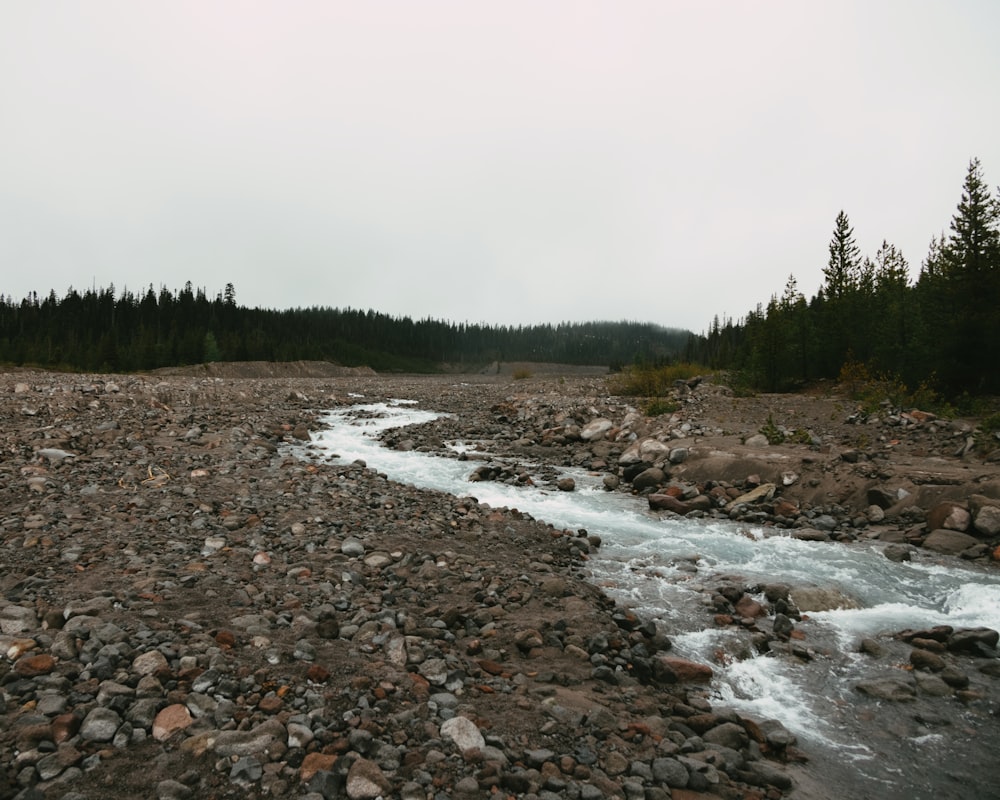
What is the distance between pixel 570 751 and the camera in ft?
12.9

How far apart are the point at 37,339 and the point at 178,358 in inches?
1135

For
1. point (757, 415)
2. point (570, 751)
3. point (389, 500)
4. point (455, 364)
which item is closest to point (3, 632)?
point (570, 751)

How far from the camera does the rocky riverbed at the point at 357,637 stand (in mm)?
3498

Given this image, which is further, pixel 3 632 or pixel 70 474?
pixel 70 474

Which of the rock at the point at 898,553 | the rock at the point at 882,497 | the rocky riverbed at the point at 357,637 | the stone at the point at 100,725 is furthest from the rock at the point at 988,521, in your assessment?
the stone at the point at 100,725

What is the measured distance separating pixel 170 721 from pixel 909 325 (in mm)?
35850

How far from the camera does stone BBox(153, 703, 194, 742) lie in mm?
3561

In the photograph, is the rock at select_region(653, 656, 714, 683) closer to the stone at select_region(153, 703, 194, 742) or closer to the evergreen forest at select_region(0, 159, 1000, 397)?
the stone at select_region(153, 703, 194, 742)

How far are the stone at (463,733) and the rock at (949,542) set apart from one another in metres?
10.00

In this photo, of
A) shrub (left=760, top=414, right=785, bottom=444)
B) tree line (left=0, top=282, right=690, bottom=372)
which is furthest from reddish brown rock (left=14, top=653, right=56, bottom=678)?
tree line (left=0, top=282, right=690, bottom=372)

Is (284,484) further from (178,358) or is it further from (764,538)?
(178,358)

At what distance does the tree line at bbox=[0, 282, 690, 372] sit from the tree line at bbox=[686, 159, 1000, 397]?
904 inches

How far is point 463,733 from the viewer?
3.90 meters

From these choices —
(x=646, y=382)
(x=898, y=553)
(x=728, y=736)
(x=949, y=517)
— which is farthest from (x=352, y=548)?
(x=646, y=382)
